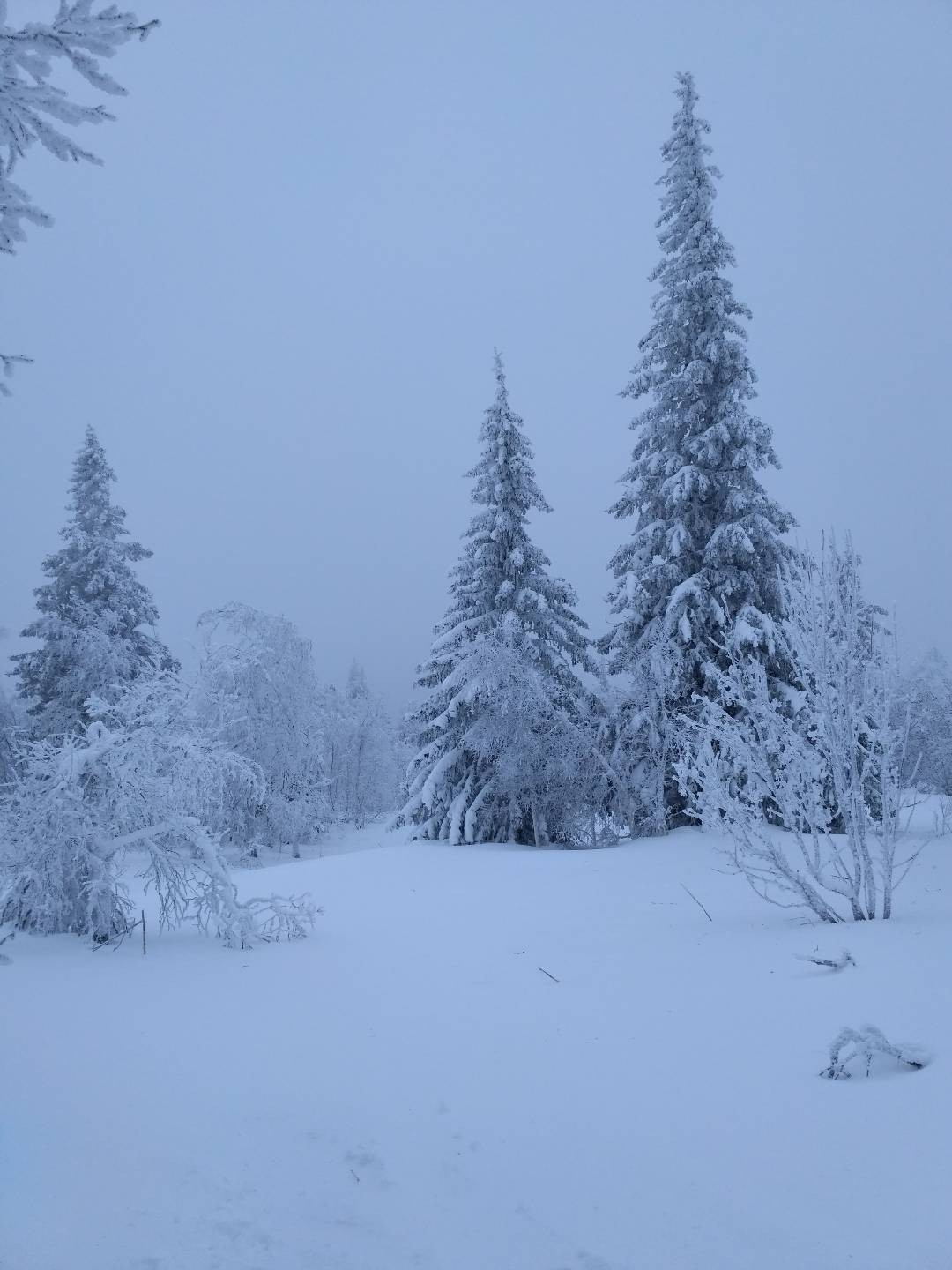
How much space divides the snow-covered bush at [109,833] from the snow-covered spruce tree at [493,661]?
30.3 ft

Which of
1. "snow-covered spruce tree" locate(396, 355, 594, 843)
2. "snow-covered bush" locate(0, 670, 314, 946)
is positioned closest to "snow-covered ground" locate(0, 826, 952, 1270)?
"snow-covered bush" locate(0, 670, 314, 946)

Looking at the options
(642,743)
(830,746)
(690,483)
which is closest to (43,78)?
(830,746)

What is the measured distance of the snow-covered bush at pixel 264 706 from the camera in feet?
72.2

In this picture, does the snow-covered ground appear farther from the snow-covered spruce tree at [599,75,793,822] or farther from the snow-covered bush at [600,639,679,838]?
the snow-covered spruce tree at [599,75,793,822]

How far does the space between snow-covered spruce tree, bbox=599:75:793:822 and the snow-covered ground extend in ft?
26.9

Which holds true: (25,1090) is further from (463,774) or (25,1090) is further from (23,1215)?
(463,774)

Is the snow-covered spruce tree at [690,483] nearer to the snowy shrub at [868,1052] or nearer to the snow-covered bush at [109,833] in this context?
the snow-covered bush at [109,833]

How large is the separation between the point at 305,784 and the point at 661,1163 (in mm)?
22228

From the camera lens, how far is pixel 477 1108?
415cm

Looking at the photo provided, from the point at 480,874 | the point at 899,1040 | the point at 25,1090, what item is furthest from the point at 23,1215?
the point at 480,874

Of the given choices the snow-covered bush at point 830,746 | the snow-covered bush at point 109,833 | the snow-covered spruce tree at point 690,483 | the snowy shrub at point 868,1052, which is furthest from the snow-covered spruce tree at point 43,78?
the snow-covered spruce tree at point 690,483

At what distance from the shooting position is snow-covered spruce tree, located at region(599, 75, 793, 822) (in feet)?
49.6

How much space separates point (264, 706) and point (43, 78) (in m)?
21.1

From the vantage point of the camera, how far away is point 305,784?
24.5 meters
